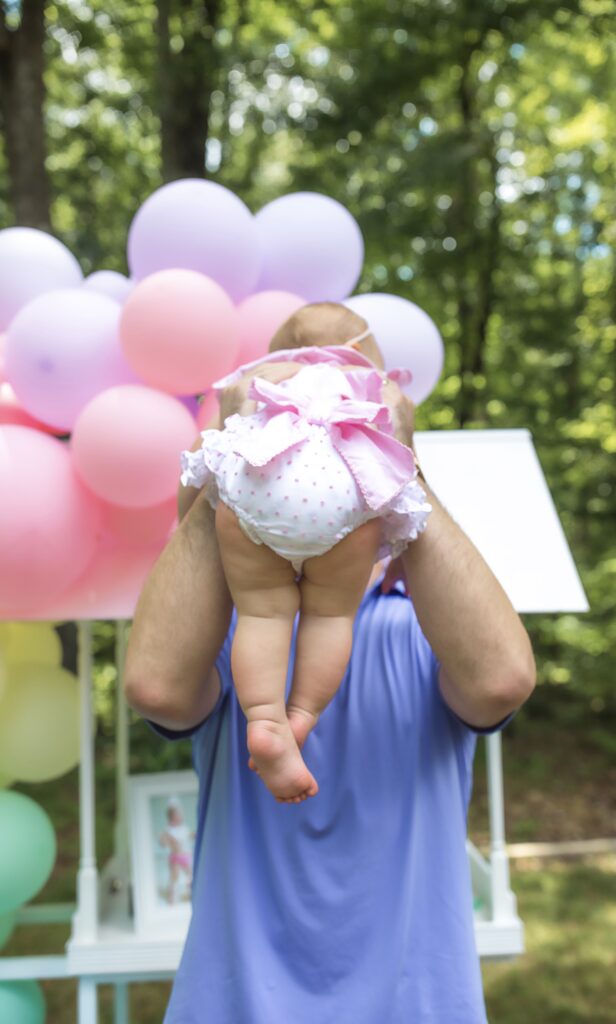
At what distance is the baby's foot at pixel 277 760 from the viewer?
3.51 ft

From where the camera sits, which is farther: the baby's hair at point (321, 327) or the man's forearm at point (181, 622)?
the baby's hair at point (321, 327)

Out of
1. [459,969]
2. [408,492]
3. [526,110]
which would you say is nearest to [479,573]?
[408,492]

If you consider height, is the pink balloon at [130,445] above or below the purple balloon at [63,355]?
below

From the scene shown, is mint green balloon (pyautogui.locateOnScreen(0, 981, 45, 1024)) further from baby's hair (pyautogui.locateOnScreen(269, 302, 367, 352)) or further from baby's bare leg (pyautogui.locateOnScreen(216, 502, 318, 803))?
baby's hair (pyautogui.locateOnScreen(269, 302, 367, 352))

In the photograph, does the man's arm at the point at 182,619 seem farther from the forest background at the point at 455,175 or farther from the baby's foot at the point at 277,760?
the forest background at the point at 455,175

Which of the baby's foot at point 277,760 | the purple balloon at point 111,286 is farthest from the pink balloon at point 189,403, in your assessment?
the baby's foot at point 277,760

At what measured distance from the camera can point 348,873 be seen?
1.38 metres

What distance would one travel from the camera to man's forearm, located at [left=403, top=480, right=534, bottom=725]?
1202 millimetres

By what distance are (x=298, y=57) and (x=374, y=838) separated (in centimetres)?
620

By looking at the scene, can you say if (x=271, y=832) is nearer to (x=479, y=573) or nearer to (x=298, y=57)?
(x=479, y=573)

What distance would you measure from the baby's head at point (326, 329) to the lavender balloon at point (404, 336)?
0.89 metres

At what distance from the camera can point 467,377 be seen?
282 inches

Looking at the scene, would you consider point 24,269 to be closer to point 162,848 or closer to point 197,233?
point 197,233

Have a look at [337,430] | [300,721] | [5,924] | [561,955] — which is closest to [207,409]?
[337,430]
